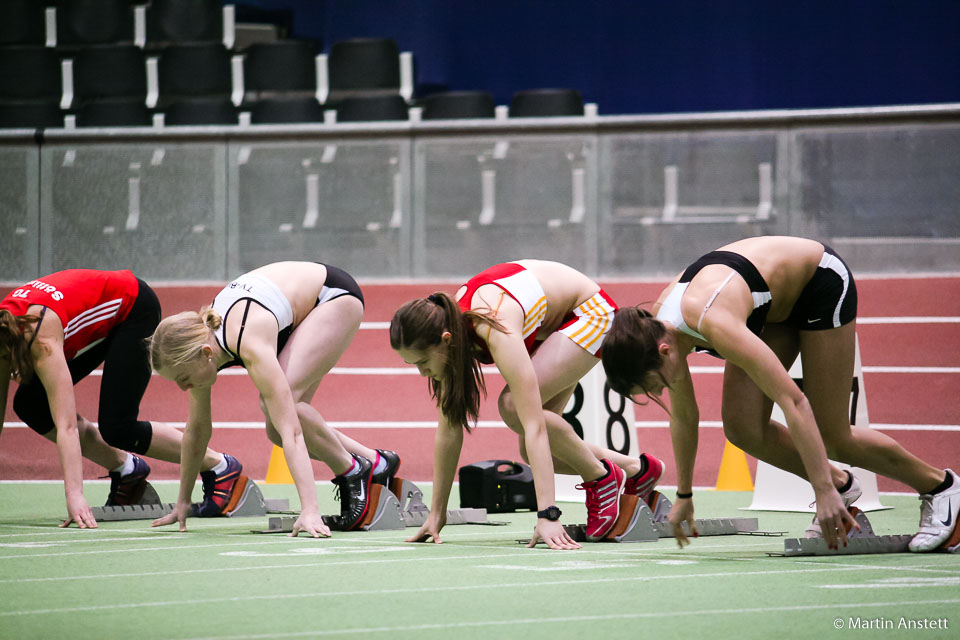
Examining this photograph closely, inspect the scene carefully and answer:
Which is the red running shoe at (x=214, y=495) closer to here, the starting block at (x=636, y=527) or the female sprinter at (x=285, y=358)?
the female sprinter at (x=285, y=358)

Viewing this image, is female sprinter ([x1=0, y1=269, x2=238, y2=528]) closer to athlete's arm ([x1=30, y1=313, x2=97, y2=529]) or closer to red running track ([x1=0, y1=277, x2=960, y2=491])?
athlete's arm ([x1=30, y1=313, x2=97, y2=529])

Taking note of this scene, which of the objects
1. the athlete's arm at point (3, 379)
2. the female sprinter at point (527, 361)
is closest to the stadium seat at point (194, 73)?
the athlete's arm at point (3, 379)

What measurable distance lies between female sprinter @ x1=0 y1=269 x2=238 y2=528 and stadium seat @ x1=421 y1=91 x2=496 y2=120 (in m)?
5.52

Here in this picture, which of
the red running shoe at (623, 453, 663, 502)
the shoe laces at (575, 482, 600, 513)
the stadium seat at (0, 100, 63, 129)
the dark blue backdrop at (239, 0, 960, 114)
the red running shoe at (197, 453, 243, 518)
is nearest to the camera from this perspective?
the shoe laces at (575, 482, 600, 513)

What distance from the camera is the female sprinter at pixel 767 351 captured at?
13.9 feet

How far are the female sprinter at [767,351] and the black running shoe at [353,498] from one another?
169cm

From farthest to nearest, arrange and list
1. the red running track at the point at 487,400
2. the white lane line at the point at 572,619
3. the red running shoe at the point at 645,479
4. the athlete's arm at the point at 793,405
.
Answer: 1. the red running track at the point at 487,400
2. the red running shoe at the point at 645,479
3. the athlete's arm at the point at 793,405
4. the white lane line at the point at 572,619

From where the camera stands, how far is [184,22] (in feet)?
42.6

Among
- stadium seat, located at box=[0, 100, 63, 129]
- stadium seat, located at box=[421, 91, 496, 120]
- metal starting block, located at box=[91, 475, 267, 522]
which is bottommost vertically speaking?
metal starting block, located at box=[91, 475, 267, 522]

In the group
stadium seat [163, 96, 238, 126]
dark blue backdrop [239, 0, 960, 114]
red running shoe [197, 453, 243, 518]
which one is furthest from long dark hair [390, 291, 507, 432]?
dark blue backdrop [239, 0, 960, 114]

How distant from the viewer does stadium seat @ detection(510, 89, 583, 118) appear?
1159cm

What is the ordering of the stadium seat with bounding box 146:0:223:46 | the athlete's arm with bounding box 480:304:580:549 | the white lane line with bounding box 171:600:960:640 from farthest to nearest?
1. the stadium seat with bounding box 146:0:223:46
2. the athlete's arm with bounding box 480:304:580:549
3. the white lane line with bounding box 171:600:960:640

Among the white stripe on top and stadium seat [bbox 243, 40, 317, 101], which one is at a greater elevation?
stadium seat [bbox 243, 40, 317, 101]

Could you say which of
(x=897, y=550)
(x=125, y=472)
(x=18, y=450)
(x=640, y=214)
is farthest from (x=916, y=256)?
(x=18, y=450)
